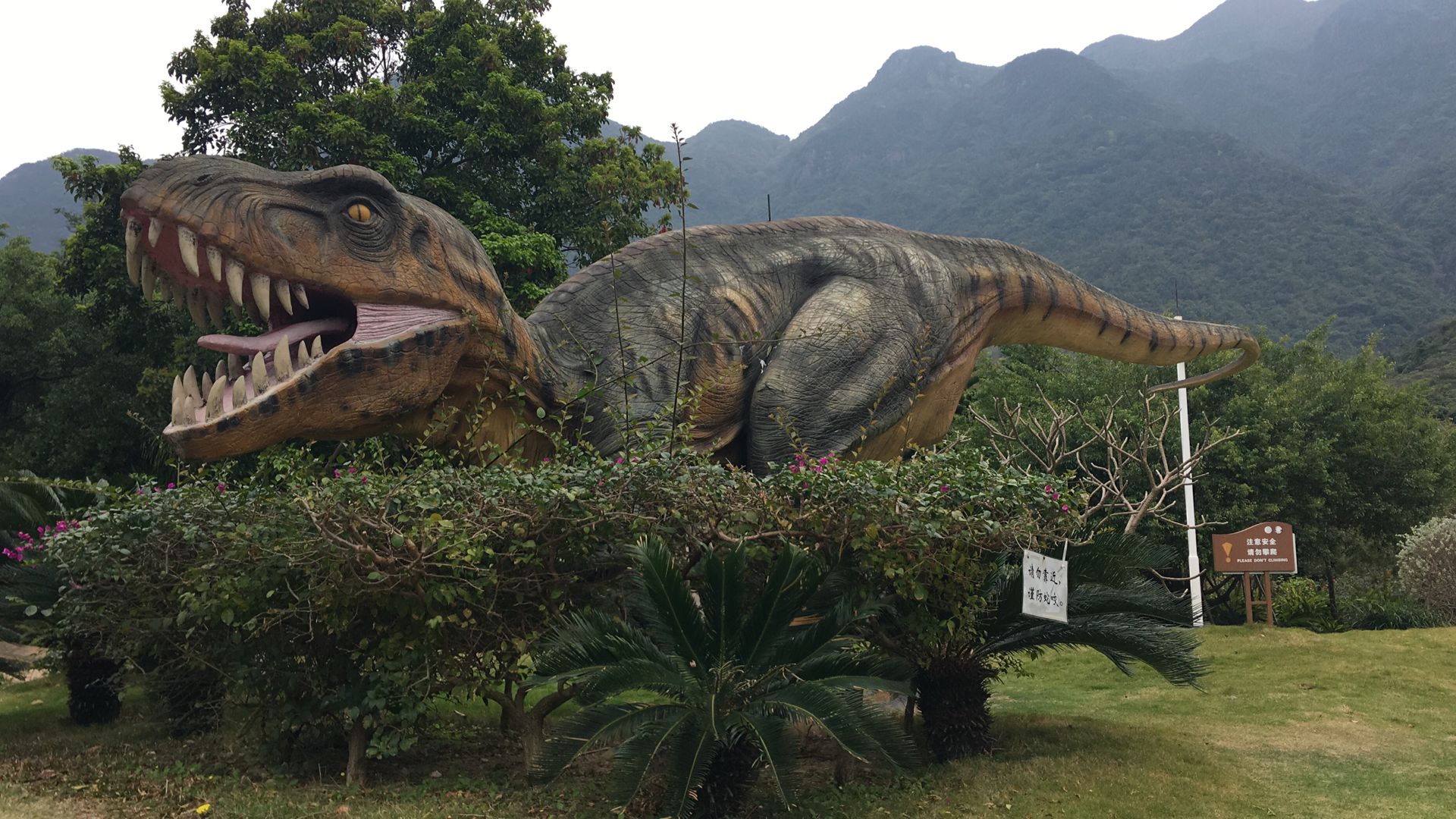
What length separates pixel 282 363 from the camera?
4496 mm

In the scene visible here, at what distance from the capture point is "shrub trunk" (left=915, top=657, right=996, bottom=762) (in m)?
5.50

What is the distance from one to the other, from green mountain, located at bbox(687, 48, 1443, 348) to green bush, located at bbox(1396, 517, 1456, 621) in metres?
18.2

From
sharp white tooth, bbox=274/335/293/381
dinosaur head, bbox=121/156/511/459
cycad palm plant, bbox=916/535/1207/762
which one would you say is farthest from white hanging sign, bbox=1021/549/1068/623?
sharp white tooth, bbox=274/335/293/381

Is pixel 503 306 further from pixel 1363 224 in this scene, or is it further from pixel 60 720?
pixel 1363 224

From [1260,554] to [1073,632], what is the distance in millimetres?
7227

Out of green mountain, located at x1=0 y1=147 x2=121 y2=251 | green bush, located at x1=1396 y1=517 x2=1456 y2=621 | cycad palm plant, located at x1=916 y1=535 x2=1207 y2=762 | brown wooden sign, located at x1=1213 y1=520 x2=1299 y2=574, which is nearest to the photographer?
cycad palm plant, located at x1=916 y1=535 x2=1207 y2=762

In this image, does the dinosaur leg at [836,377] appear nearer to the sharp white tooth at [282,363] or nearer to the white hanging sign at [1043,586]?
the white hanging sign at [1043,586]

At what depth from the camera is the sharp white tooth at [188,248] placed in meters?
4.38

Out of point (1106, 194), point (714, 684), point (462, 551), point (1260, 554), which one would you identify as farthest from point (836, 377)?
point (1106, 194)

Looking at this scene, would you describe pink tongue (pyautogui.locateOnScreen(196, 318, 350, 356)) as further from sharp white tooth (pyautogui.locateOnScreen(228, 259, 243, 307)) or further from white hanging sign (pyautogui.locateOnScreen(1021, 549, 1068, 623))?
white hanging sign (pyautogui.locateOnScreen(1021, 549, 1068, 623))

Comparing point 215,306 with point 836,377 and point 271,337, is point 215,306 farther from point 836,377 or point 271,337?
point 836,377

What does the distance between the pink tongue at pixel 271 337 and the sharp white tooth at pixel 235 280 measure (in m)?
0.20

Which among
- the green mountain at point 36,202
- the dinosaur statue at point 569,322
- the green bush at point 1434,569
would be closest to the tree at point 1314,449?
the green bush at point 1434,569

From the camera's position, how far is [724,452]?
20.1ft
